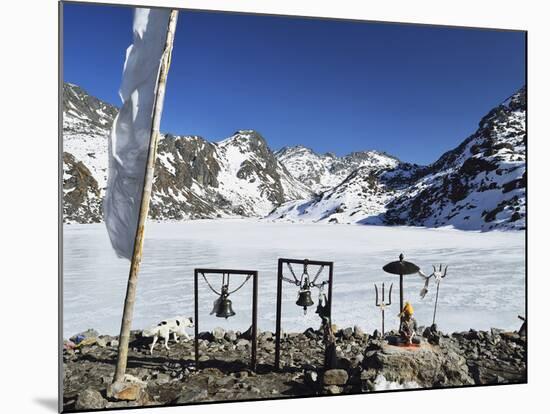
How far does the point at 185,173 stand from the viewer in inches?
228

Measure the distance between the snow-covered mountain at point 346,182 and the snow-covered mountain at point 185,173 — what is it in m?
0.01

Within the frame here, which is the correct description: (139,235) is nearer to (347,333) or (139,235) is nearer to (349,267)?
(349,267)

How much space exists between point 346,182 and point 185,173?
1.60m

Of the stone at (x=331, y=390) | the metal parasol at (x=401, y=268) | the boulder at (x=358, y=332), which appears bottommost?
the stone at (x=331, y=390)

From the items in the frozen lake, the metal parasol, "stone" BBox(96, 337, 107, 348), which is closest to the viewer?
"stone" BBox(96, 337, 107, 348)

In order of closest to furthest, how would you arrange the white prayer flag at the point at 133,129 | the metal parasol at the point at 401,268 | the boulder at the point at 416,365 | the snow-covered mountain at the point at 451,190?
the white prayer flag at the point at 133,129 < the boulder at the point at 416,365 < the metal parasol at the point at 401,268 < the snow-covered mountain at the point at 451,190

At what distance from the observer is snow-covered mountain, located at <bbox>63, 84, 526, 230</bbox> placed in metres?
5.71

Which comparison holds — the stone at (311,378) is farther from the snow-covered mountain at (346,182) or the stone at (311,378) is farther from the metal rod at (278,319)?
the snow-covered mountain at (346,182)

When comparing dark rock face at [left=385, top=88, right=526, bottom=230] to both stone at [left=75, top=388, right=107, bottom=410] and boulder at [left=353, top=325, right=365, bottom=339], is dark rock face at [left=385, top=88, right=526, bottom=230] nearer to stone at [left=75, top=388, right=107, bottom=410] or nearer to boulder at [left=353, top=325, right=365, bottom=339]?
boulder at [left=353, top=325, right=365, bottom=339]

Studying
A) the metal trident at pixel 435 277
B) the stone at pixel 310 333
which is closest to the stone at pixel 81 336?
the stone at pixel 310 333

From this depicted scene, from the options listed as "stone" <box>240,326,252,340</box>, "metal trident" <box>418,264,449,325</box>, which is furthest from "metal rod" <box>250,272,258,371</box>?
"metal trident" <box>418,264,449,325</box>

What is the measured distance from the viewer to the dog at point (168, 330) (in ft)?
18.7
